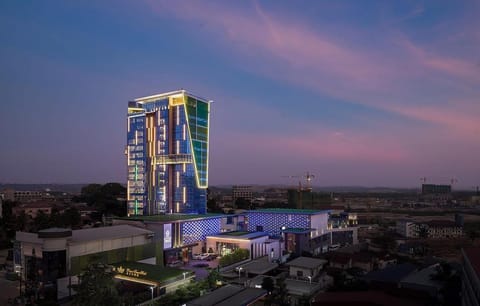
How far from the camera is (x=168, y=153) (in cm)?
5662

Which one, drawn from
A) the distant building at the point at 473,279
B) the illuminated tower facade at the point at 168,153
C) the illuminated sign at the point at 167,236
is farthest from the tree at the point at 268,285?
the illuminated tower facade at the point at 168,153

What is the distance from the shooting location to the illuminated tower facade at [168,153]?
181 feet

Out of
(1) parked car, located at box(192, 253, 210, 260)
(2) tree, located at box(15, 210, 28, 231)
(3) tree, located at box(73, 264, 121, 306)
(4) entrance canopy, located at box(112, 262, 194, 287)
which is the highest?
(3) tree, located at box(73, 264, 121, 306)

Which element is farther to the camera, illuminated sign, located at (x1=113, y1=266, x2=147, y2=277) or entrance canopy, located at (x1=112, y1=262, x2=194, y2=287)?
illuminated sign, located at (x1=113, y1=266, x2=147, y2=277)

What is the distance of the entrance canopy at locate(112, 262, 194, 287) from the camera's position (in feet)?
92.3

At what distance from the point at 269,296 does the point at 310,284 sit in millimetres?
6979

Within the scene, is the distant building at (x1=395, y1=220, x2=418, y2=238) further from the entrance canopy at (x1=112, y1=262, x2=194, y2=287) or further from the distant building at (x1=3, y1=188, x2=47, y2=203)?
the distant building at (x1=3, y1=188, x2=47, y2=203)

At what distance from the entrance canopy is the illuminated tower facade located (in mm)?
24128

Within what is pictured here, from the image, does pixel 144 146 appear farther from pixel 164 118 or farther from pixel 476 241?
pixel 476 241

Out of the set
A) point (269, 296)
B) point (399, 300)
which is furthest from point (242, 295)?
point (399, 300)

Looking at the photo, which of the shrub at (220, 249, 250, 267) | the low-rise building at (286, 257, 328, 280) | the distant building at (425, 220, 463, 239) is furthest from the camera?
the distant building at (425, 220, 463, 239)

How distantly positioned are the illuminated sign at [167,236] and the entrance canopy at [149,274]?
8.79 meters

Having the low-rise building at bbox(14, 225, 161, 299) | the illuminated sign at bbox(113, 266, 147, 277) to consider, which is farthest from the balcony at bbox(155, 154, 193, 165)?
the illuminated sign at bbox(113, 266, 147, 277)

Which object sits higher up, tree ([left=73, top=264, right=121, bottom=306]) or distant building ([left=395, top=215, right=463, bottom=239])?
tree ([left=73, top=264, right=121, bottom=306])
